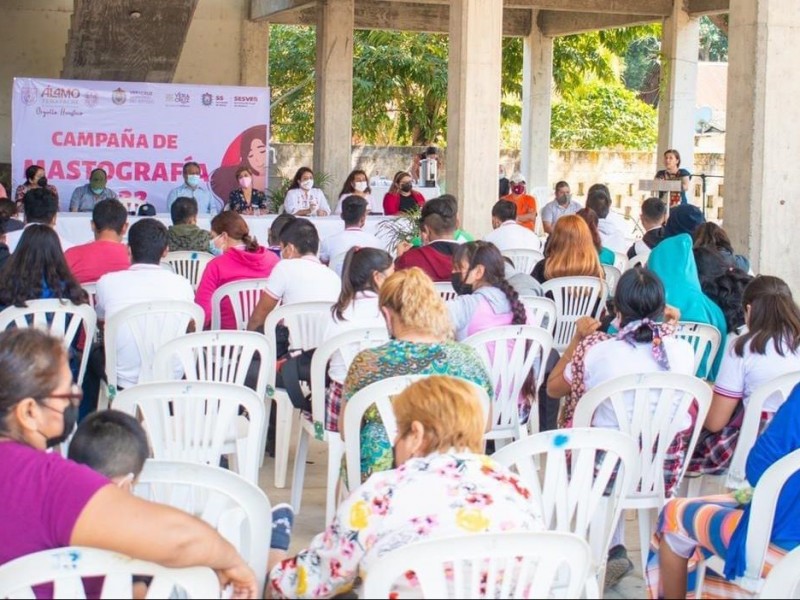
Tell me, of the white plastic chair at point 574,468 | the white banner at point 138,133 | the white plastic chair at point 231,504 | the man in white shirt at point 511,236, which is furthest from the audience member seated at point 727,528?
the white banner at point 138,133

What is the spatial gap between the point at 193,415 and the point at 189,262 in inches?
142

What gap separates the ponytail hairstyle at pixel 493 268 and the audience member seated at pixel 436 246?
53.3 inches

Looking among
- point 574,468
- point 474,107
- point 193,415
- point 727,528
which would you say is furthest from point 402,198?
point 727,528

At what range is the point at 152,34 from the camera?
14820mm

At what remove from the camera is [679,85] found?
18.0 m

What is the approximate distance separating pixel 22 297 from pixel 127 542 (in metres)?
3.18

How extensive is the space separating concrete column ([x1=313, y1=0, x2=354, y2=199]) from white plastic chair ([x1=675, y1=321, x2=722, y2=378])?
38.3 feet

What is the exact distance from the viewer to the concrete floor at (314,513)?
446 cm

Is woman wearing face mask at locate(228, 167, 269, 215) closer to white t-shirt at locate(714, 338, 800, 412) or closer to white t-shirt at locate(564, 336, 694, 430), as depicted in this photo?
white t-shirt at locate(564, 336, 694, 430)

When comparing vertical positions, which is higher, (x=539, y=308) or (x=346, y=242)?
(x=346, y=242)

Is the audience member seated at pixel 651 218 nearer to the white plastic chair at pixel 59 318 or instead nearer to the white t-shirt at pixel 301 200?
the white plastic chair at pixel 59 318

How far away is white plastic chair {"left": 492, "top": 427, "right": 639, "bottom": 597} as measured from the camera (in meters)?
A: 3.35

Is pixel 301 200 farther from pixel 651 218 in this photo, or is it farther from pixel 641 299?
pixel 641 299

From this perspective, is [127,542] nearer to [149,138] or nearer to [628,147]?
[149,138]
